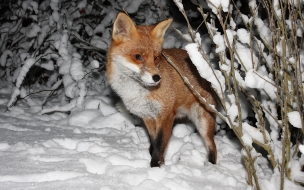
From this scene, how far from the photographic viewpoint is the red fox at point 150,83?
2893mm

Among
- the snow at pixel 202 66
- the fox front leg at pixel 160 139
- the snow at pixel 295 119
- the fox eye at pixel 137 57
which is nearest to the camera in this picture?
the snow at pixel 295 119

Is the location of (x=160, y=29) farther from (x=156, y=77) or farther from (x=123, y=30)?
(x=156, y=77)

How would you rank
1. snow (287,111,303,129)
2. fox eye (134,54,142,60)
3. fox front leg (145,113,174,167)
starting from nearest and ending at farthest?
snow (287,111,303,129) → fox eye (134,54,142,60) → fox front leg (145,113,174,167)

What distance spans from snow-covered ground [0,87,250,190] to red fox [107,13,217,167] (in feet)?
0.73

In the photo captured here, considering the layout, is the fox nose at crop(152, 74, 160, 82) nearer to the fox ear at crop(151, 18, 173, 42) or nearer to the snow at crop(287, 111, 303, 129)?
the fox ear at crop(151, 18, 173, 42)

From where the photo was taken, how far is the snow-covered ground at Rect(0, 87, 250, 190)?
97.8 inches

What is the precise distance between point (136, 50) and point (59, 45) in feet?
6.87

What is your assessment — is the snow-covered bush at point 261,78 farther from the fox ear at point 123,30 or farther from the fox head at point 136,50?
the fox ear at point 123,30

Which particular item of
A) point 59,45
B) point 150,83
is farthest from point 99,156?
point 59,45

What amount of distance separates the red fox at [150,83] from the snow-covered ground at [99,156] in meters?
0.22

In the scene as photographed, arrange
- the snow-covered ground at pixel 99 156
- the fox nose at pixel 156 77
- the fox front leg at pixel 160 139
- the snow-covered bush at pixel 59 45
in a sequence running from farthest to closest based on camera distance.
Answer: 1. the snow-covered bush at pixel 59 45
2. the fox front leg at pixel 160 139
3. the fox nose at pixel 156 77
4. the snow-covered ground at pixel 99 156

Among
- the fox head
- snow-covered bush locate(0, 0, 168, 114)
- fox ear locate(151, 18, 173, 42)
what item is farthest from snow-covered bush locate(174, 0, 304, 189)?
snow-covered bush locate(0, 0, 168, 114)

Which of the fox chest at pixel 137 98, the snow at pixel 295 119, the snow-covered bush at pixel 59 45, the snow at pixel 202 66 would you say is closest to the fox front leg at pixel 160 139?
the fox chest at pixel 137 98

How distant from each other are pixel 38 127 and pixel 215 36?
237 cm
